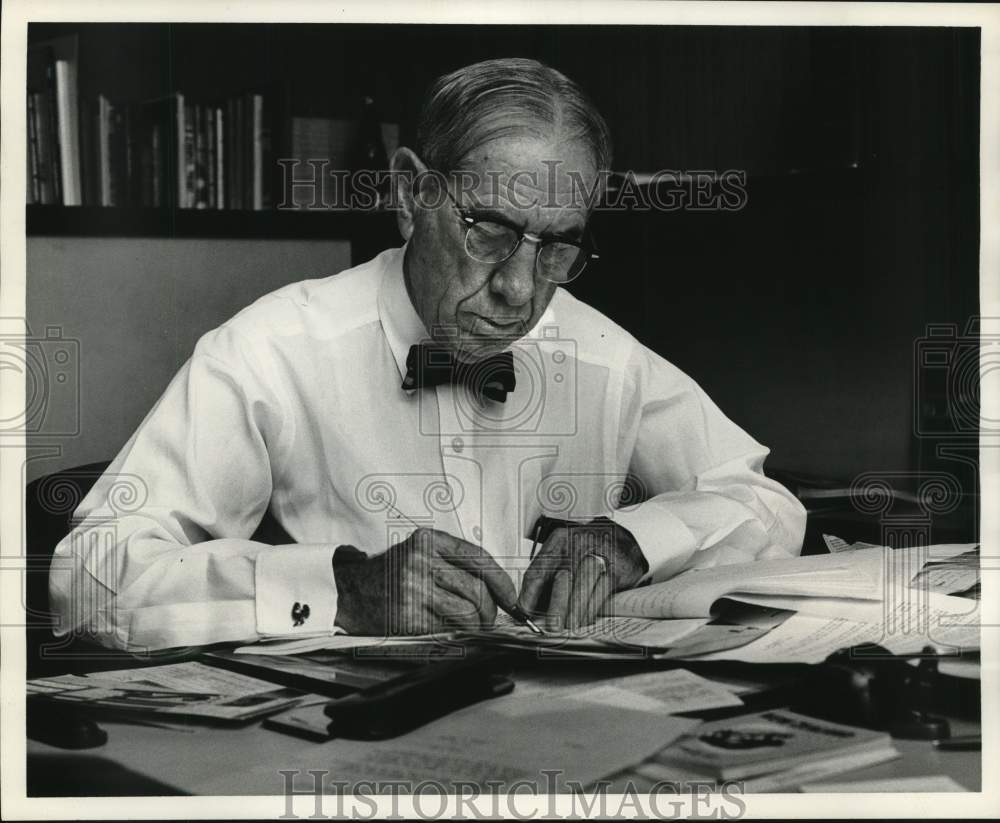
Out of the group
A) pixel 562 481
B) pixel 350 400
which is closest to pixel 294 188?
pixel 350 400

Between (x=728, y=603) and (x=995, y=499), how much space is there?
57 cm

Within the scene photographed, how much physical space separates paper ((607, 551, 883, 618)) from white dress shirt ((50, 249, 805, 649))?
0.06 m

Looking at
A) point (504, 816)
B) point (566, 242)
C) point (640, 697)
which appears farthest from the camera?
point (566, 242)

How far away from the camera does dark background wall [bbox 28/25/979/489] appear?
1.84 meters

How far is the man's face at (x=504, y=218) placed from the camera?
1.78 metres

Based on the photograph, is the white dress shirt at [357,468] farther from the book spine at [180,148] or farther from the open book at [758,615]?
the book spine at [180,148]

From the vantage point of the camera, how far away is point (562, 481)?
→ 6.06 ft

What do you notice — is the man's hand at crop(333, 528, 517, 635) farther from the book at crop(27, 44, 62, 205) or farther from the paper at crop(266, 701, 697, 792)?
the book at crop(27, 44, 62, 205)

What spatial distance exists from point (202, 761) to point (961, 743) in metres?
1.15

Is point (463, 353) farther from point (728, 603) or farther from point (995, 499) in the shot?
point (995, 499)

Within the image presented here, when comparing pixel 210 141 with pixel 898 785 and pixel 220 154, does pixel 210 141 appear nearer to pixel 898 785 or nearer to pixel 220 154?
pixel 220 154

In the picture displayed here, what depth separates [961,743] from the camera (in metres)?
1.71

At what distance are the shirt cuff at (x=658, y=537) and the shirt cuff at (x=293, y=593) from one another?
0.49 metres

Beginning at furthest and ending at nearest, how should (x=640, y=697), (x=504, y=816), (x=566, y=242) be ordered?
1. (x=566, y=242)
2. (x=504, y=816)
3. (x=640, y=697)
